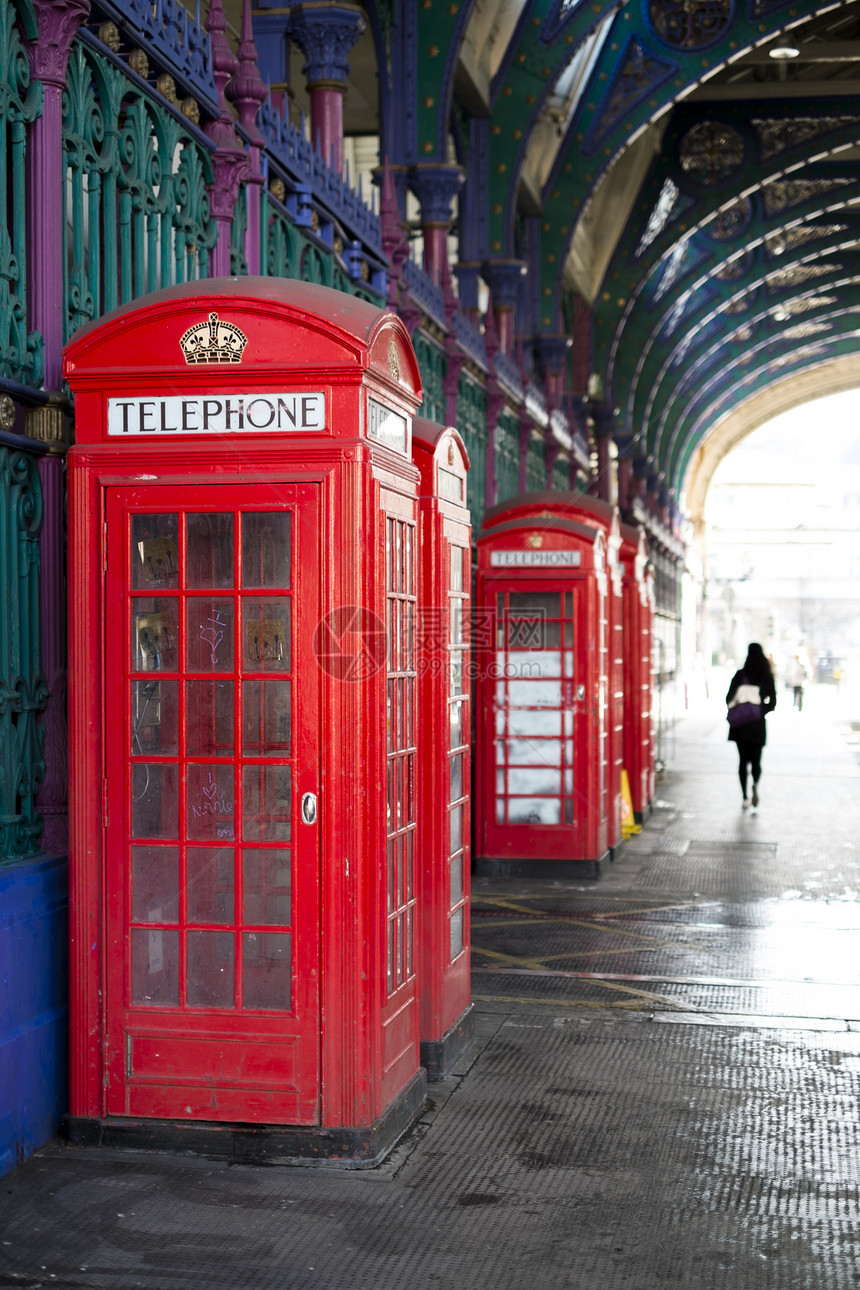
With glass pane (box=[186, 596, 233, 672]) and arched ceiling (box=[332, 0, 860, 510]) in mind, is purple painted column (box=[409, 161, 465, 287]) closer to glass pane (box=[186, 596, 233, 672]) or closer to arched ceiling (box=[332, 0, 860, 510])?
arched ceiling (box=[332, 0, 860, 510])

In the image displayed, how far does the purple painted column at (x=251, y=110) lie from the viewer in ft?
23.9

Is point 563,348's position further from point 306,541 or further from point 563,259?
point 306,541

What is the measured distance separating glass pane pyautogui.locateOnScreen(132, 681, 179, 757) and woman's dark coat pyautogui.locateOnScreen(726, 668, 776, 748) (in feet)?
33.7

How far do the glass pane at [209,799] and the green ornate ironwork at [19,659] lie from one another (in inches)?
27.1

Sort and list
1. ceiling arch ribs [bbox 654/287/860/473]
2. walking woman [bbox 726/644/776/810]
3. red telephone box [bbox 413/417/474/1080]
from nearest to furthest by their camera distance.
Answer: red telephone box [bbox 413/417/474/1080] < walking woman [bbox 726/644/776/810] < ceiling arch ribs [bbox 654/287/860/473]

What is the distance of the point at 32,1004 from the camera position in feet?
16.6

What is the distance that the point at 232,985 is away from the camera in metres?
5.03

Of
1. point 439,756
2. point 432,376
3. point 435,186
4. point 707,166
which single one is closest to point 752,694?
point 432,376

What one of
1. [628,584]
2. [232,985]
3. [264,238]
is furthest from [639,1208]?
[628,584]

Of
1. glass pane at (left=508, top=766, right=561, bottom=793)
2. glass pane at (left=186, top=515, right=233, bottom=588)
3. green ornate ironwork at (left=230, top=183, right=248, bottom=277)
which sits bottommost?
glass pane at (left=508, top=766, right=561, bottom=793)

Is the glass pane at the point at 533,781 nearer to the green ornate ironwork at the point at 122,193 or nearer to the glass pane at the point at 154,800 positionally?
the green ornate ironwork at the point at 122,193

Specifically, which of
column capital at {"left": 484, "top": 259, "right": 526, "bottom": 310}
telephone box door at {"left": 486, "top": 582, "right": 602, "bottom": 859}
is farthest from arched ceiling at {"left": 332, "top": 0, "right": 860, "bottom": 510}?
telephone box door at {"left": 486, "top": 582, "right": 602, "bottom": 859}

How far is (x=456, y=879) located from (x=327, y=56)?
6146 millimetres

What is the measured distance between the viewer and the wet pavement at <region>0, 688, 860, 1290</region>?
4.15 meters
